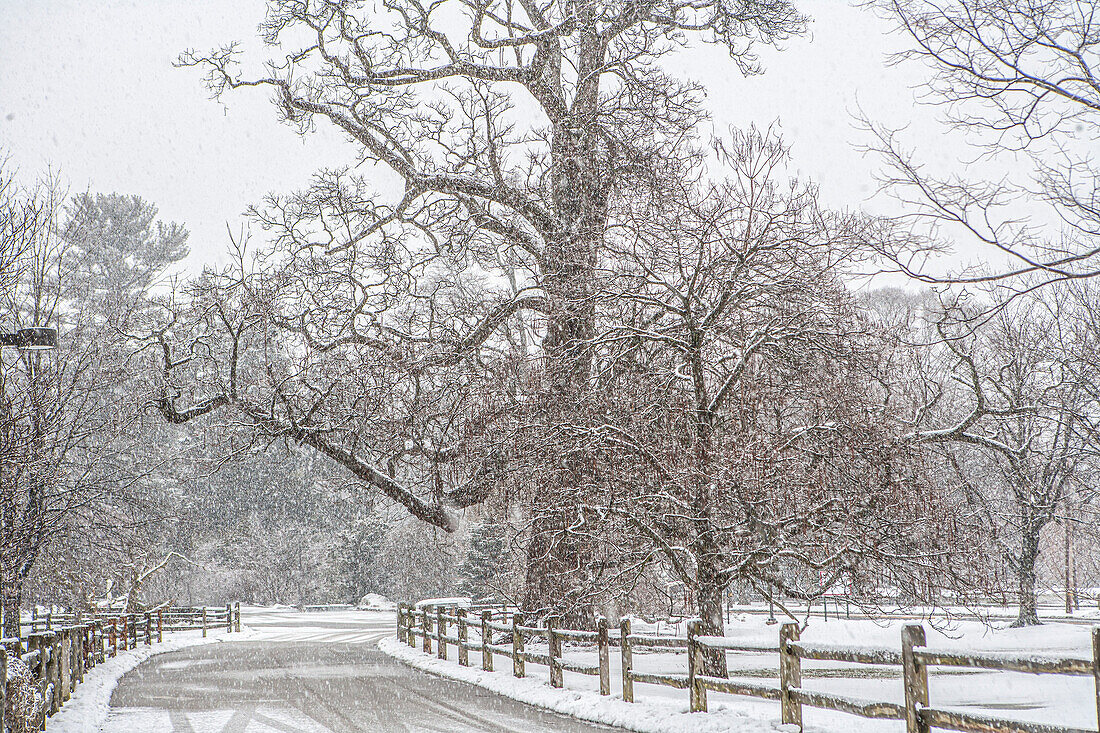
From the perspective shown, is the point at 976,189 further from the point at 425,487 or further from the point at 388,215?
the point at 425,487

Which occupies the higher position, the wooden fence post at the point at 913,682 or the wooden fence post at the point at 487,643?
the wooden fence post at the point at 913,682

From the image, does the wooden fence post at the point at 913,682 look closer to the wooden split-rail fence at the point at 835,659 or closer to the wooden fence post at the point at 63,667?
the wooden split-rail fence at the point at 835,659

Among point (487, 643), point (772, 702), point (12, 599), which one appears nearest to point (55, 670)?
point (12, 599)

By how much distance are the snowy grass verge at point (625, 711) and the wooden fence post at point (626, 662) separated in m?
0.15

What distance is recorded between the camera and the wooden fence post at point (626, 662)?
37.8 feet

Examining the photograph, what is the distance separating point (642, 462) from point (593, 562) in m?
2.00

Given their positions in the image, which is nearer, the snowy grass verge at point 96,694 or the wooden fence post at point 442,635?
the snowy grass verge at point 96,694

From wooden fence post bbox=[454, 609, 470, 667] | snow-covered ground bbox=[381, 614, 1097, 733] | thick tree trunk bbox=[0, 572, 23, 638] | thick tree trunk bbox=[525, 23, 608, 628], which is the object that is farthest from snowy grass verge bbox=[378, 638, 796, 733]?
thick tree trunk bbox=[0, 572, 23, 638]

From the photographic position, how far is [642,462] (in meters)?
12.5

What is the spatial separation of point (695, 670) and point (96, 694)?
927 cm

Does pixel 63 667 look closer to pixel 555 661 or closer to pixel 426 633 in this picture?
pixel 555 661

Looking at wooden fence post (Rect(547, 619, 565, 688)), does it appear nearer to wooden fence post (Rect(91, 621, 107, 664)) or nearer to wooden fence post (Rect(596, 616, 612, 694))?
wooden fence post (Rect(596, 616, 612, 694))

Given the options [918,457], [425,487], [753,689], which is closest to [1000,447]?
[918,457]

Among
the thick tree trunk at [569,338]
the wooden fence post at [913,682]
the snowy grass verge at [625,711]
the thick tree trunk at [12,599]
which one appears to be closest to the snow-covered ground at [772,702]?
the snowy grass verge at [625,711]
